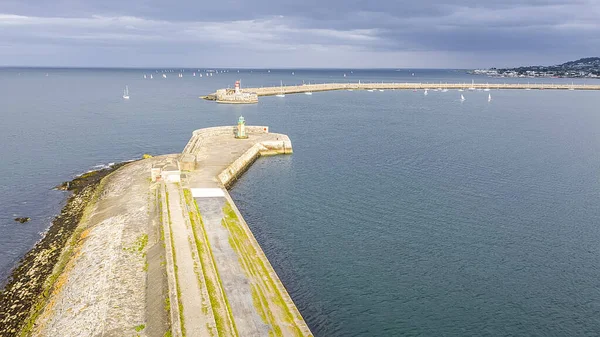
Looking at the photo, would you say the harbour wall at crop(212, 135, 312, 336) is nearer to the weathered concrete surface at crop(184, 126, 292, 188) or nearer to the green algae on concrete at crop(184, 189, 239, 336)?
the weathered concrete surface at crop(184, 126, 292, 188)

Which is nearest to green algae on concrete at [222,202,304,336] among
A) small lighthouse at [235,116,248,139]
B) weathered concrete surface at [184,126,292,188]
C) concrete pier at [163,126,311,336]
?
concrete pier at [163,126,311,336]

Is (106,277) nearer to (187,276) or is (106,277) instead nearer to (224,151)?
(187,276)

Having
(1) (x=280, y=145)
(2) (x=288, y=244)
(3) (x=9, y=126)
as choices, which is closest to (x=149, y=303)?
(2) (x=288, y=244)

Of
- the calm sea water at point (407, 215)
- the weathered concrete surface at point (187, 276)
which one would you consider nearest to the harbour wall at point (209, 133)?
the calm sea water at point (407, 215)

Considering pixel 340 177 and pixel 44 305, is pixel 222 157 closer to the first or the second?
pixel 340 177

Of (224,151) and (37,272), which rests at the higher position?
(224,151)

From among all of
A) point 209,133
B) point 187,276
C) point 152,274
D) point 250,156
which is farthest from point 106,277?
point 209,133
